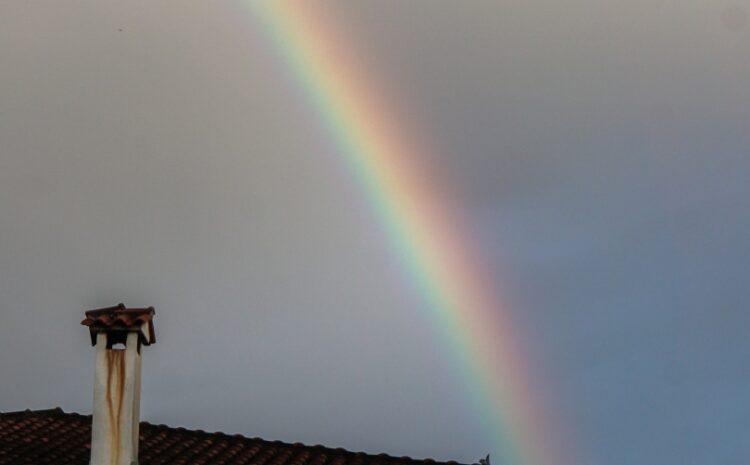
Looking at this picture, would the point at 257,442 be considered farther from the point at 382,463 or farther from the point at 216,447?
the point at 382,463

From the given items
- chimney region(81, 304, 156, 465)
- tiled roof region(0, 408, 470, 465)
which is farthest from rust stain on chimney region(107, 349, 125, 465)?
tiled roof region(0, 408, 470, 465)

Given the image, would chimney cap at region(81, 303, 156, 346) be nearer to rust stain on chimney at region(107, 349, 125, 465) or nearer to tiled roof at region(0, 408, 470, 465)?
rust stain on chimney at region(107, 349, 125, 465)

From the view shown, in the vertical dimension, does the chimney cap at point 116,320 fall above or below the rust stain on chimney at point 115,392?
above

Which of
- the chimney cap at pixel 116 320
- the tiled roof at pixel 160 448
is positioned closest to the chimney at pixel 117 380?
the chimney cap at pixel 116 320

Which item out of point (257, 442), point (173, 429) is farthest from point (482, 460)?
point (173, 429)

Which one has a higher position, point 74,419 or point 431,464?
point 74,419

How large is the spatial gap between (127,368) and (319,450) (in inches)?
148

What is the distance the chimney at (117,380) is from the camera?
10.7m

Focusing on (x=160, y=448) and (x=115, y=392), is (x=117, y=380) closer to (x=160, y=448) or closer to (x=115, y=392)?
(x=115, y=392)

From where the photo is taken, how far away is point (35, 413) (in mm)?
14453

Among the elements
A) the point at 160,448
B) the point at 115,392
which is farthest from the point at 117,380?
the point at 160,448

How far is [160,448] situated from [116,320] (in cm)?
292

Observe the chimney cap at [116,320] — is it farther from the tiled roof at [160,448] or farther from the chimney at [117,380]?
the tiled roof at [160,448]

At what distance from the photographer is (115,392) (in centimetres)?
1084
